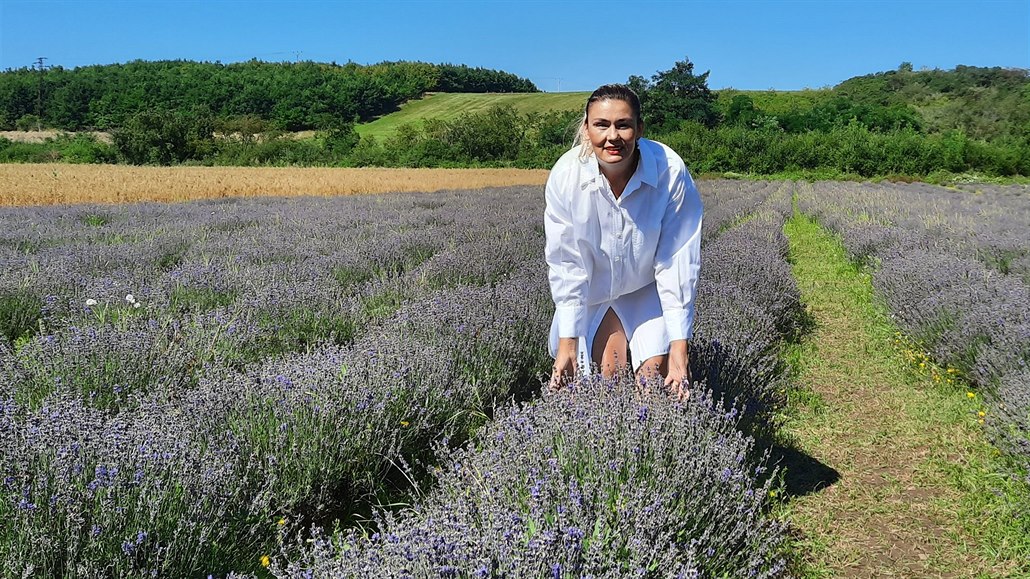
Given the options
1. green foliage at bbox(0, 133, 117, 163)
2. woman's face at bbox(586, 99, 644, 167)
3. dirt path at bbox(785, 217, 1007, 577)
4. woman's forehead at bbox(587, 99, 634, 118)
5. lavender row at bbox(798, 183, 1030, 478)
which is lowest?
dirt path at bbox(785, 217, 1007, 577)

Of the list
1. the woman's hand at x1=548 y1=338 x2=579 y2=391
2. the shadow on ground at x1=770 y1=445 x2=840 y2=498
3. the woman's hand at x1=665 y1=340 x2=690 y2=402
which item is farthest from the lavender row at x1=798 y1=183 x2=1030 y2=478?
the woman's hand at x1=548 y1=338 x2=579 y2=391

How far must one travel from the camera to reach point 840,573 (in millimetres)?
2217

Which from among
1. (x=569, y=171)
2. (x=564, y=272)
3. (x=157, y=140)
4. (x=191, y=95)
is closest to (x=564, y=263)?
(x=564, y=272)

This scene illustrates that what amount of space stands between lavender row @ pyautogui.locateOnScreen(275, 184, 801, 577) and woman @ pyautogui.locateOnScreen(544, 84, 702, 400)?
16cm

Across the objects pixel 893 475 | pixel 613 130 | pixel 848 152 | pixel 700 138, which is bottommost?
pixel 893 475

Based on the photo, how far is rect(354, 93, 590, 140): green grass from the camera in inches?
2500

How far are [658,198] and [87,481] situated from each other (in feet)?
5.61

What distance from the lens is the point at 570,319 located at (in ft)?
6.87

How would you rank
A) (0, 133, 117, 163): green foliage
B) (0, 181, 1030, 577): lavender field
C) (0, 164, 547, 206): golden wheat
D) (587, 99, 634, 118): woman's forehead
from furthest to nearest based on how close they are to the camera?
(0, 133, 117, 163): green foliage < (0, 164, 547, 206): golden wheat < (587, 99, 634, 118): woman's forehead < (0, 181, 1030, 577): lavender field

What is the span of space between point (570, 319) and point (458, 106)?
Result: 7048 cm

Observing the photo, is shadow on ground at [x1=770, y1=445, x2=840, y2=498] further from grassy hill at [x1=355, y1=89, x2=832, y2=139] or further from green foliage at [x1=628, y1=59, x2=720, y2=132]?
grassy hill at [x1=355, y1=89, x2=832, y2=139]

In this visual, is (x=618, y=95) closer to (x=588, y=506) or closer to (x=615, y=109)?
(x=615, y=109)

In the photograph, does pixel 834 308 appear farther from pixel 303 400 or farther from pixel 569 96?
pixel 569 96

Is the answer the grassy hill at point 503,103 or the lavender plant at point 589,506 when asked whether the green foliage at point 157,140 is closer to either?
the grassy hill at point 503,103
